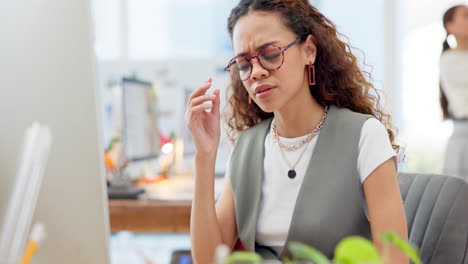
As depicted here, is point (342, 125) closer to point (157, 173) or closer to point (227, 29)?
point (227, 29)

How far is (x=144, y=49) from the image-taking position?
5328 mm

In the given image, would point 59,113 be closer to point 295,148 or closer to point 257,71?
point 257,71

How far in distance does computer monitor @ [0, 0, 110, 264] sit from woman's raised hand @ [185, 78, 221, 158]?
0.60 m

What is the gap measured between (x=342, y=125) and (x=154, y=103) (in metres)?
1.54

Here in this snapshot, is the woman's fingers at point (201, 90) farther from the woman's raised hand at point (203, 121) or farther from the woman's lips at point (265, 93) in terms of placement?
the woman's lips at point (265, 93)

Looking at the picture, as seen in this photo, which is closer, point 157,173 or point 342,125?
point 342,125

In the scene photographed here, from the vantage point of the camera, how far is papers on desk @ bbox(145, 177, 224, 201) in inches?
82.6

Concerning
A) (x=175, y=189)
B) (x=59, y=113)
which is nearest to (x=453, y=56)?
(x=175, y=189)

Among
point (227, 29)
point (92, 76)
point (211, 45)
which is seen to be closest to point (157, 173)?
point (227, 29)

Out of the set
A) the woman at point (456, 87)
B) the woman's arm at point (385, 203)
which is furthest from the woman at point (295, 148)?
the woman at point (456, 87)

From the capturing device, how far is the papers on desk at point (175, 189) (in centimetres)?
210

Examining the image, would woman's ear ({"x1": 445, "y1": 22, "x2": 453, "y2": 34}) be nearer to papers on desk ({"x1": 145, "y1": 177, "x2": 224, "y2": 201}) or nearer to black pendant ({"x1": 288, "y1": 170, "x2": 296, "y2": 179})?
papers on desk ({"x1": 145, "y1": 177, "x2": 224, "y2": 201})

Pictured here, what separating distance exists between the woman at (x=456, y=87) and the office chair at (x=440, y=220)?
184 cm

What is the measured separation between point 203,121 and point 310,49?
0.29m
